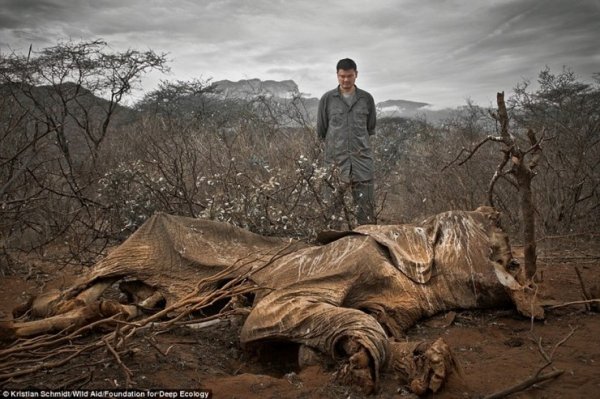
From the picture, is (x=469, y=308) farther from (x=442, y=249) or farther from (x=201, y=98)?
(x=201, y=98)

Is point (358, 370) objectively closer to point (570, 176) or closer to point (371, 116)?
point (371, 116)

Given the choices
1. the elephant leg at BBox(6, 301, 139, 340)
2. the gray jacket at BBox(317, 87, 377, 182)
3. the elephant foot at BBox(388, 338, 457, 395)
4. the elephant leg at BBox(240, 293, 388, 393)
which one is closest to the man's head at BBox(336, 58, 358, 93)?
the gray jacket at BBox(317, 87, 377, 182)

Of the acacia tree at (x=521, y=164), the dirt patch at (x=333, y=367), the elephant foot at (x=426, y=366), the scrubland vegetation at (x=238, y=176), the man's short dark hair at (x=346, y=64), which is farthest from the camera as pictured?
the man's short dark hair at (x=346, y=64)

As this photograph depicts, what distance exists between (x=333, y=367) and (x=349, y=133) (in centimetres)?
396

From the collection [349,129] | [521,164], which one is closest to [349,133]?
[349,129]

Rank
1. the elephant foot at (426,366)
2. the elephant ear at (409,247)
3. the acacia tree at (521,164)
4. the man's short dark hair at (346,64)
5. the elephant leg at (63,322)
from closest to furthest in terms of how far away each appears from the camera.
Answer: the elephant foot at (426,366) → the elephant leg at (63,322) → the acacia tree at (521,164) → the elephant ear at (409,247) → the man's short dark hair at (346,64)

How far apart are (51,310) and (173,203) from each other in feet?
8.47

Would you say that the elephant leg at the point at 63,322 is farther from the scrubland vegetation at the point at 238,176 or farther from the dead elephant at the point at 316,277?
the scrubland vegetation at the point at 238,176

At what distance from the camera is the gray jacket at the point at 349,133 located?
20.8 ft

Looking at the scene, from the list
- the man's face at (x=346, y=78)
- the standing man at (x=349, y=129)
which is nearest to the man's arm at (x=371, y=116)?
the standing man at (x=349, y=129)

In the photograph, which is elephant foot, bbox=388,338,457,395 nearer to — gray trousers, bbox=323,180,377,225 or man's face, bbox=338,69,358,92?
gray trousers, bbox=323,180,377,225

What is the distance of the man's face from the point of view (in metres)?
6.25

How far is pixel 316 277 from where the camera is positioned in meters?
3.48

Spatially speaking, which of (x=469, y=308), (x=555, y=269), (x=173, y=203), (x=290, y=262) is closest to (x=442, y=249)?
(x=469, y=308)
